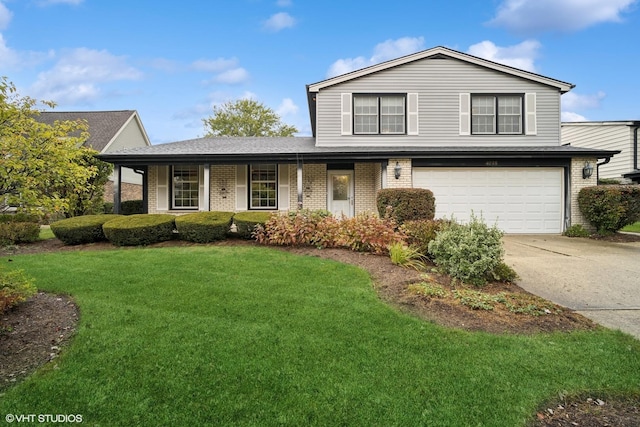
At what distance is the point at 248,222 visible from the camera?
Result: 8.53 m

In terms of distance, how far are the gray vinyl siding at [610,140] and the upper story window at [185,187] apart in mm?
20479

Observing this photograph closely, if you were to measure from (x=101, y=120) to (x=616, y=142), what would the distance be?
1229 inches

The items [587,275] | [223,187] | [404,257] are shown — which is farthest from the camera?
[223,187]

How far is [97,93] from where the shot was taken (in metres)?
24.8

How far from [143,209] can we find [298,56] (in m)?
10.2

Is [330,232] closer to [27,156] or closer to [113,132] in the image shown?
[27,156]

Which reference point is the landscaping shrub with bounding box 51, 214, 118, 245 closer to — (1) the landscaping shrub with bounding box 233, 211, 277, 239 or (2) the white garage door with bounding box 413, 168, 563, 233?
(1) the landscaping shrub with bounding box 233, 211, 277, 239

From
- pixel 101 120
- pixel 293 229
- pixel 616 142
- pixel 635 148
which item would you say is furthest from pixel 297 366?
pixel 101 120

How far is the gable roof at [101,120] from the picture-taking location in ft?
67.5

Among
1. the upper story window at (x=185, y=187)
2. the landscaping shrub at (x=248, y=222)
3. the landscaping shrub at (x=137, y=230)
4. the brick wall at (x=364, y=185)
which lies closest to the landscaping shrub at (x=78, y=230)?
the landscaping shrub at (x=137, y=230)

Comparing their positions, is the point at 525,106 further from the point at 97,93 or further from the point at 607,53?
the point at 97,93

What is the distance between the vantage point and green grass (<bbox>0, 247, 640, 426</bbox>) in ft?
7.21

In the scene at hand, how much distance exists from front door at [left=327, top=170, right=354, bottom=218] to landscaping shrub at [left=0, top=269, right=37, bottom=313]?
9.75 m

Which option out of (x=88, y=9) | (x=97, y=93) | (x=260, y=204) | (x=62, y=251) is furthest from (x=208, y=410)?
(x=97, y=93)
